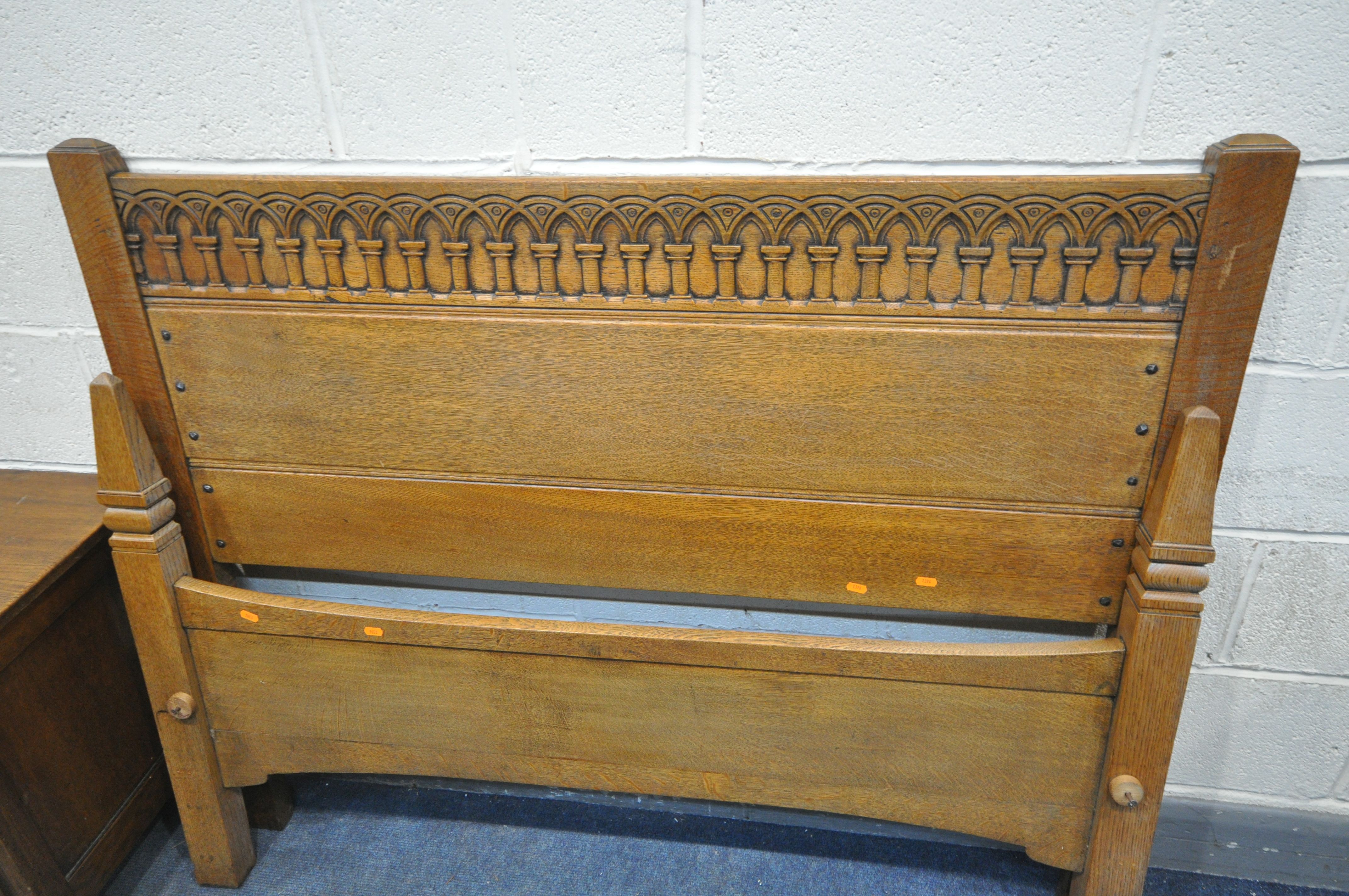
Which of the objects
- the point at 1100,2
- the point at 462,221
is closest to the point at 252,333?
the point at 462,221

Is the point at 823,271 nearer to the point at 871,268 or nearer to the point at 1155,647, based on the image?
the point at 871,268

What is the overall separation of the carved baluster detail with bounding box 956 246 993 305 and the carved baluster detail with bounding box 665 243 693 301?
273 millimetres

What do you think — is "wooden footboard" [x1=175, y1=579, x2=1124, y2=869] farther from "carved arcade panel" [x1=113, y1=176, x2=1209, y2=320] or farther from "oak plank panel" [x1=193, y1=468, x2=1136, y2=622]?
"carved arcade panel" [x1=113, y1=176, x2=1209, y2=320]

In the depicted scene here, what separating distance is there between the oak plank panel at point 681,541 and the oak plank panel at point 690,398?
3 cm

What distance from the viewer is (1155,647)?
0.85m

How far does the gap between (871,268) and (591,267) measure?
0.29m

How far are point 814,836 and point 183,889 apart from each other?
938mm

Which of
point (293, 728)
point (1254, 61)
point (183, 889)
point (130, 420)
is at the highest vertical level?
point (1254, 61)

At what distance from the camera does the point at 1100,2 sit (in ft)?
2.52

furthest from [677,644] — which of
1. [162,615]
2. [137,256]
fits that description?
[137,256]

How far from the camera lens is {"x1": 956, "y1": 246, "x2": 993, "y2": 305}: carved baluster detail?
79cm

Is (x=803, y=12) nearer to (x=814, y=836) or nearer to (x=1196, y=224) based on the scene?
(x=1196, y=224)

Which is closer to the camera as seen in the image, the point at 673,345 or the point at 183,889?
the point at 673,345

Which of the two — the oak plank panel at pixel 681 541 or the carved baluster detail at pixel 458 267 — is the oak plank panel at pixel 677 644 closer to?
the oak plank panel at pixel 681 541
